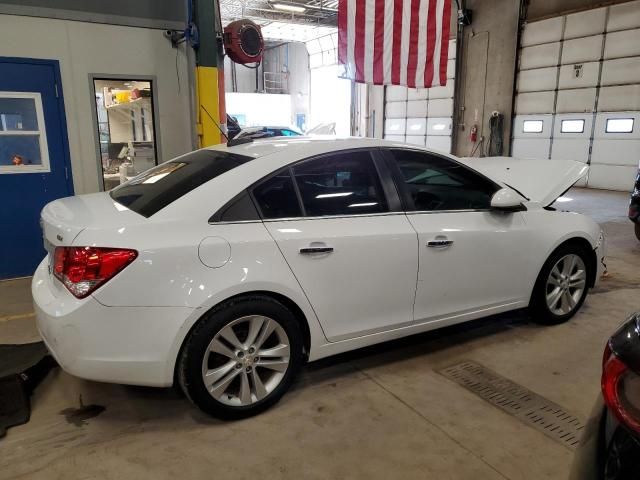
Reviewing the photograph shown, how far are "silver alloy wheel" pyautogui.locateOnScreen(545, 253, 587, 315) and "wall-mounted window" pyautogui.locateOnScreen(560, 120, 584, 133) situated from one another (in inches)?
435

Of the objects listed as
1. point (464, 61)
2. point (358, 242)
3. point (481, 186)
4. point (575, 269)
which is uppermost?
Result: point (464, 61)

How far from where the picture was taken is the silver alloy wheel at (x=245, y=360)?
2.47 m

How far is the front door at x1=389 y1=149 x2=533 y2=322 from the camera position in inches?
120

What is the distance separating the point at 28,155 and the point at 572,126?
13.3 meters

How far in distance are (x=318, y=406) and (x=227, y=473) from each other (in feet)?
2.25

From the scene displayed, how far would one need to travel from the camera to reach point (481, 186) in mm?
3373

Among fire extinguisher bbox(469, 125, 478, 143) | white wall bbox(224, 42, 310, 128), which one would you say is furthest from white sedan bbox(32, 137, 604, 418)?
white wall bbox(224, 42, 310, 128)

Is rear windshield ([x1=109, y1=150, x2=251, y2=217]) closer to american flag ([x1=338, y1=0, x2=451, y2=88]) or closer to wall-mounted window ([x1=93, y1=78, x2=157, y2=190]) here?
wall-mounted window ([x1=93, y1=78, x2=157, y2=190])

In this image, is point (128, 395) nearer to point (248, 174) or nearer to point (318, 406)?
point (318, 406)

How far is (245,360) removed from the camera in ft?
8.33

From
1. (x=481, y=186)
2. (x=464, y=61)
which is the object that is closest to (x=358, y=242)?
(x=481, y=186)

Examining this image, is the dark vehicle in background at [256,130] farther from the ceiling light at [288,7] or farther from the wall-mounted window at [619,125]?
the ceiling light at [288,7]

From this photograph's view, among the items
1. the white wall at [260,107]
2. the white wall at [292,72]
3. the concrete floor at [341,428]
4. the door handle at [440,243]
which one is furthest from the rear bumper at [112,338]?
the white wall at [292,72]

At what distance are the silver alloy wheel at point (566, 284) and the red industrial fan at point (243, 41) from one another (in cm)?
422
